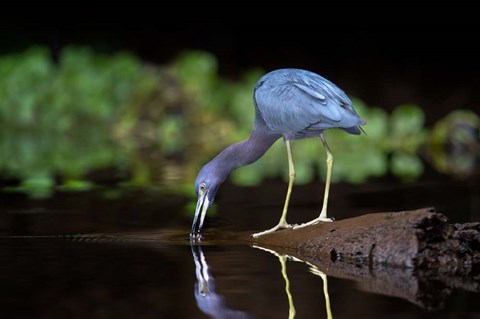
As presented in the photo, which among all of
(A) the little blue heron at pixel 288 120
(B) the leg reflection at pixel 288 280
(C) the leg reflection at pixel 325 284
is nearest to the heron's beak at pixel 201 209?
(A) the little blue heron at pixel 288 120

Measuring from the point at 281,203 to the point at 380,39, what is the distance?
26.1ft

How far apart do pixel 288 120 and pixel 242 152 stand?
40cm

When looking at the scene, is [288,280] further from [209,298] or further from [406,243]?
[406,243]

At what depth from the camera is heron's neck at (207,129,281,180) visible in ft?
16.8

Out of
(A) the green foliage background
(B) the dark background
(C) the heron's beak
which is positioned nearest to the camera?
(C) the heron's beak

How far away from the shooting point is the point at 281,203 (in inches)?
258

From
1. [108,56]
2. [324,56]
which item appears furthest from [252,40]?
[108,56]

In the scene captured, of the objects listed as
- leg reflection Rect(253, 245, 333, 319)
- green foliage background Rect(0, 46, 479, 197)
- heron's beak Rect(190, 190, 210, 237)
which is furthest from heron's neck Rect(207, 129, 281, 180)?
green foliage background Rect(0, 46, 479, 197)

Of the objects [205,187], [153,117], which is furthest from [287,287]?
[153,117]

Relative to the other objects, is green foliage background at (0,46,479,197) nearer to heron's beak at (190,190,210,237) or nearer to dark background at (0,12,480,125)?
dark background at (0,12,480,125)

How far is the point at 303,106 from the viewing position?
482 cm

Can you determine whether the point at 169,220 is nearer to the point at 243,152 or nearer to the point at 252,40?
the point at 243,152

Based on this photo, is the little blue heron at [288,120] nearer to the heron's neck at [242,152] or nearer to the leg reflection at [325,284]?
the heron's neck at [242,152]

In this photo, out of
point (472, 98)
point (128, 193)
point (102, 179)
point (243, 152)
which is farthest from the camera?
point (472, 98)
